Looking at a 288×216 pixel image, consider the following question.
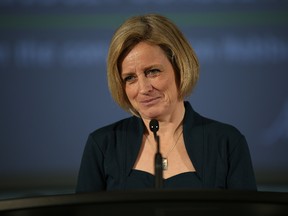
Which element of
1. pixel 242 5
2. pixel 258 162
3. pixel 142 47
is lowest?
pixel 258 162

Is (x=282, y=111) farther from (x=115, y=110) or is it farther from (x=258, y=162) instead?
(x=115, y=110)

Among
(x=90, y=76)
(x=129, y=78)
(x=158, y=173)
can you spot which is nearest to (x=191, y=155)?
(x=129, y=78)

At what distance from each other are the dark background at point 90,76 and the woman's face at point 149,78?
111cm

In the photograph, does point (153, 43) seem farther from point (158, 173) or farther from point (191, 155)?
point (158, 173)

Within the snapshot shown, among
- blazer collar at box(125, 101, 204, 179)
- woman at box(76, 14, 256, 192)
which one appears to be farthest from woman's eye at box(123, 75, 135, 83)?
blazer collar at box(125, 101, 204, 179)

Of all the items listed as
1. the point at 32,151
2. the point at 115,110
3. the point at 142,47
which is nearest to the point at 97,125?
the point at 115,110

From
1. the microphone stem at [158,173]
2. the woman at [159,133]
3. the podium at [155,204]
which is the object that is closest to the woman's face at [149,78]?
the woman at [159,133]

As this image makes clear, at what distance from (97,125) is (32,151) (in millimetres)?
381

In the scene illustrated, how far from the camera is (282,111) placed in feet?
9.52

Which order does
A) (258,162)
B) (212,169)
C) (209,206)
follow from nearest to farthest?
(209,206) → (212,169) → (258,162)

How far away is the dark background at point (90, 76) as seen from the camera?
9.54 ft

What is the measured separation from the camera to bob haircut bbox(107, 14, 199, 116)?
1.79m

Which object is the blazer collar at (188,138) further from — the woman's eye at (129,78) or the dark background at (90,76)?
the dark background at (90,76)

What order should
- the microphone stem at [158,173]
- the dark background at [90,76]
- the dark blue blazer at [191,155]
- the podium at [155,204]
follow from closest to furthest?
1. the podium at [155,204]
2. the microphone stem at [158,173]
3. the dark blue blazer at [191,155]
4. the dark background at [90,76]
